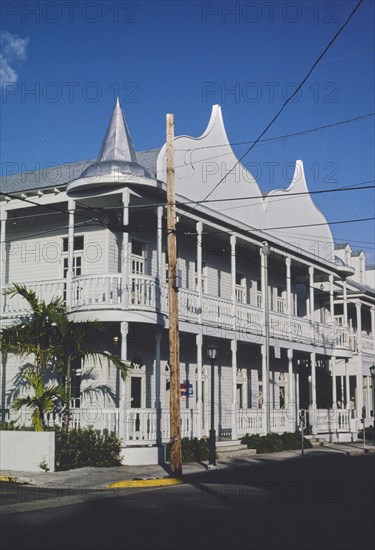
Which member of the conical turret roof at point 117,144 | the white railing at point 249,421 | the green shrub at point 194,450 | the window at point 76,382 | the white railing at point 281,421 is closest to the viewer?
the green shrub at point 194,450

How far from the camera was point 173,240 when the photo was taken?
20.0m

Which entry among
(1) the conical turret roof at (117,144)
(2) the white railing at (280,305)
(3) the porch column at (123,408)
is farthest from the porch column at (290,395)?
(1) the conical turret roof at (117,144)

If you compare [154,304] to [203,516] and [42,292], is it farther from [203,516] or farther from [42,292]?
[203,516]

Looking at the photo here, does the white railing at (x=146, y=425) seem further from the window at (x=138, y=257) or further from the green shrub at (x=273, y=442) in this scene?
the window at (x=138, y=257)

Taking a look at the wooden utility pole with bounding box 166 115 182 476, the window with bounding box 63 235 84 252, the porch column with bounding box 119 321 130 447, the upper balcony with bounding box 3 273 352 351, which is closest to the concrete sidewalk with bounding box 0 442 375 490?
the wooden utility pole with bounding box 166 115 182 476

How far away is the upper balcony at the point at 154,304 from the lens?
73.9 feet

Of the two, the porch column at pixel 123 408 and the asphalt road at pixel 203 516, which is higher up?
the porch column at pixel 123 408

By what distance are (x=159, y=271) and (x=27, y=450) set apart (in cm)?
669

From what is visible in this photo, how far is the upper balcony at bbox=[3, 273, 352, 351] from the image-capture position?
22531 mm

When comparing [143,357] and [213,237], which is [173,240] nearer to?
[143,357]

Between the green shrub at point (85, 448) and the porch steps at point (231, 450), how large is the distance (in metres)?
4.37

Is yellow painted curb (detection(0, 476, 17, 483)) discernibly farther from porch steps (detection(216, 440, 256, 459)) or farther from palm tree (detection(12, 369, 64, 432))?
porch steps (detection(216, 440, 256, 459))

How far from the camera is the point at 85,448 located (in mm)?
21078

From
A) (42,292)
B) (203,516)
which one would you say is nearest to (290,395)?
(42,292)
